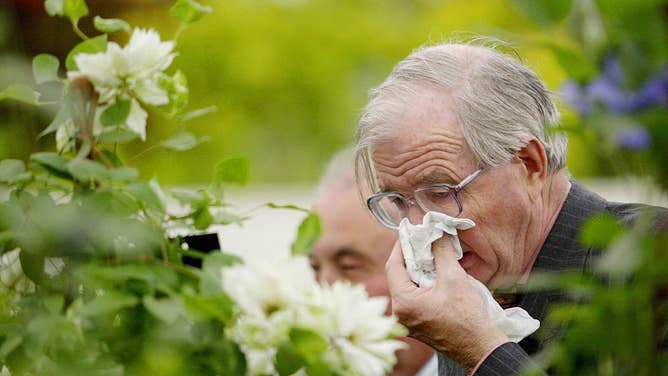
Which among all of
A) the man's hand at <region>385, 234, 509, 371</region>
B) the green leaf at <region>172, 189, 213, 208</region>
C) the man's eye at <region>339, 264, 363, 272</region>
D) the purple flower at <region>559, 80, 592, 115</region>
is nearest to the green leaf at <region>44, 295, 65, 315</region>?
the green leaf at <region>172, 189, 213, 208</region>

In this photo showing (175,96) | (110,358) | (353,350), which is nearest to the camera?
(353,350)

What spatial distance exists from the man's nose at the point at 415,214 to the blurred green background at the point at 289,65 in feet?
37.6

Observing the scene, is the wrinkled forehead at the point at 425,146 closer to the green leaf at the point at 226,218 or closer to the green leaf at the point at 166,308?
the green leaf at the point at 226,218

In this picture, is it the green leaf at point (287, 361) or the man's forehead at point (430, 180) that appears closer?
the green leaf at point (287, 361)

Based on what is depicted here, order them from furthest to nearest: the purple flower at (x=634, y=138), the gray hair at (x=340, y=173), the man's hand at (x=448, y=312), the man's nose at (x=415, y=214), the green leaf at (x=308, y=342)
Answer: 1. the gray hair at (x=340, y=173)
2. the man's nose at (x=415, y=214)
3. the man's hand at (x=448, y=312)
4. the green leaf at (x=308, y=342)
5. the purple flower at (x=634, y=138)

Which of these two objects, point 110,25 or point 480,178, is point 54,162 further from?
point 480,178

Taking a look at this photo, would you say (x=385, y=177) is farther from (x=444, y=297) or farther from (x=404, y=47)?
(x=404, y=47)

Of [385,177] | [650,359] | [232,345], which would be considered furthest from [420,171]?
[650,359]

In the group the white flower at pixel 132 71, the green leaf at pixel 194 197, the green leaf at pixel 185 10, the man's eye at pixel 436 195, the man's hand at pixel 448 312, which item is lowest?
the man's hand at pixel 448 312

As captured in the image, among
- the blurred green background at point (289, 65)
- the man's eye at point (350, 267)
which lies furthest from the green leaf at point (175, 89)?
the blurred green background at point (289, 65)

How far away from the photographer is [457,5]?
47.9ft

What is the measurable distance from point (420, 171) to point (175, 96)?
119cm

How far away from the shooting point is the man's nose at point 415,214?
9.71 ft

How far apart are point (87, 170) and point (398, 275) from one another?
1494 millimetres
